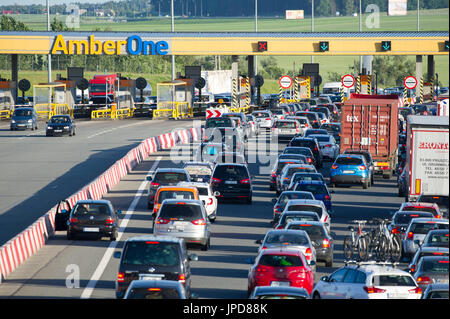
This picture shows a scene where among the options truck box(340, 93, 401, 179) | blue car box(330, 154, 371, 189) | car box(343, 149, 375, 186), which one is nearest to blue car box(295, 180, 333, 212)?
blue car box(330, 154, 371, 189)

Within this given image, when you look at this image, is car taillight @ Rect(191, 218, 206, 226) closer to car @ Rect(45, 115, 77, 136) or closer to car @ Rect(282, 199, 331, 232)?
car @ Rect(282, 199, 331, 232)

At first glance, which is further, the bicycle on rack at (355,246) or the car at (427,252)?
the bicycle on rack at (355,246)

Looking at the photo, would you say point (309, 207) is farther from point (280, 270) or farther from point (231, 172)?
point (280, 270)

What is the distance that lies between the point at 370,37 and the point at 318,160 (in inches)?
1277

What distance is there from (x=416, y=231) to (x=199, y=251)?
226 inches

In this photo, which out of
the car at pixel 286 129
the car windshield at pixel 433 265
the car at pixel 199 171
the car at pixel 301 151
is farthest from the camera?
the car at pixel 286 129

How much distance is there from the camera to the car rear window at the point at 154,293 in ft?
55.0

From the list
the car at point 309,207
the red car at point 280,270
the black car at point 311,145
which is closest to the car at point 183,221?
the car at point 309,207

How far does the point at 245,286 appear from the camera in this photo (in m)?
22.8

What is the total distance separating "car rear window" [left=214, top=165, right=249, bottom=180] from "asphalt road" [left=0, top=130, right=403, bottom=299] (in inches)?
43.2

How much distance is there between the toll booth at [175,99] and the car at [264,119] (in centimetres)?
1122

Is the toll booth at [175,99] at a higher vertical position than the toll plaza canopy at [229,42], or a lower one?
lower

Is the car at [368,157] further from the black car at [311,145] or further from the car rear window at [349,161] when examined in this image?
the black car at [311,145]

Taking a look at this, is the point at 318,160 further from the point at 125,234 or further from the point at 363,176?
the point at 125,234
